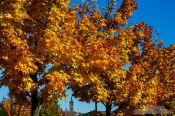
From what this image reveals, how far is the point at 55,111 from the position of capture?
6381 centimetres

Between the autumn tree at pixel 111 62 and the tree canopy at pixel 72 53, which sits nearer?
the tree canopy at pixel 72 53

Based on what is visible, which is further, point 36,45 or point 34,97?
point 34,97

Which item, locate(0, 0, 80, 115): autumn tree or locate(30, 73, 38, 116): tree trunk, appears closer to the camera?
locate(0, 0, 80, 115): autumn tree

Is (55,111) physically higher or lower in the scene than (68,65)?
higher

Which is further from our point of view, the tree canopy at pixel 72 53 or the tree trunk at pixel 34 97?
the tree trunk at pixel 34 97

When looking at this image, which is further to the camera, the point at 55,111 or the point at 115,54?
the point at 55,111

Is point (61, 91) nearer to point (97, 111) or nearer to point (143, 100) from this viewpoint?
point (143, 100)

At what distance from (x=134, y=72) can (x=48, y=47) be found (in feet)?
32.5

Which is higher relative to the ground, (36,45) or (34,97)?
(36,45)

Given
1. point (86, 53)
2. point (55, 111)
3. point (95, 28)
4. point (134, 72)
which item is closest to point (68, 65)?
point (86, 53)

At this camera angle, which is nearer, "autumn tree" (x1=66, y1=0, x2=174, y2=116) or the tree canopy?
the tree canopy

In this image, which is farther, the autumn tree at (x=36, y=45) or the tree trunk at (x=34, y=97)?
the tree trunk at (x=34, y=97)

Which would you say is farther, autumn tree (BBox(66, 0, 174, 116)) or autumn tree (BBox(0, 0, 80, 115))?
autumn tree (BBox(66, 0, 174, 116))

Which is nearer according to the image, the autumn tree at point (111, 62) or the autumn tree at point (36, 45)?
the autumn tree at point (36, 45)
